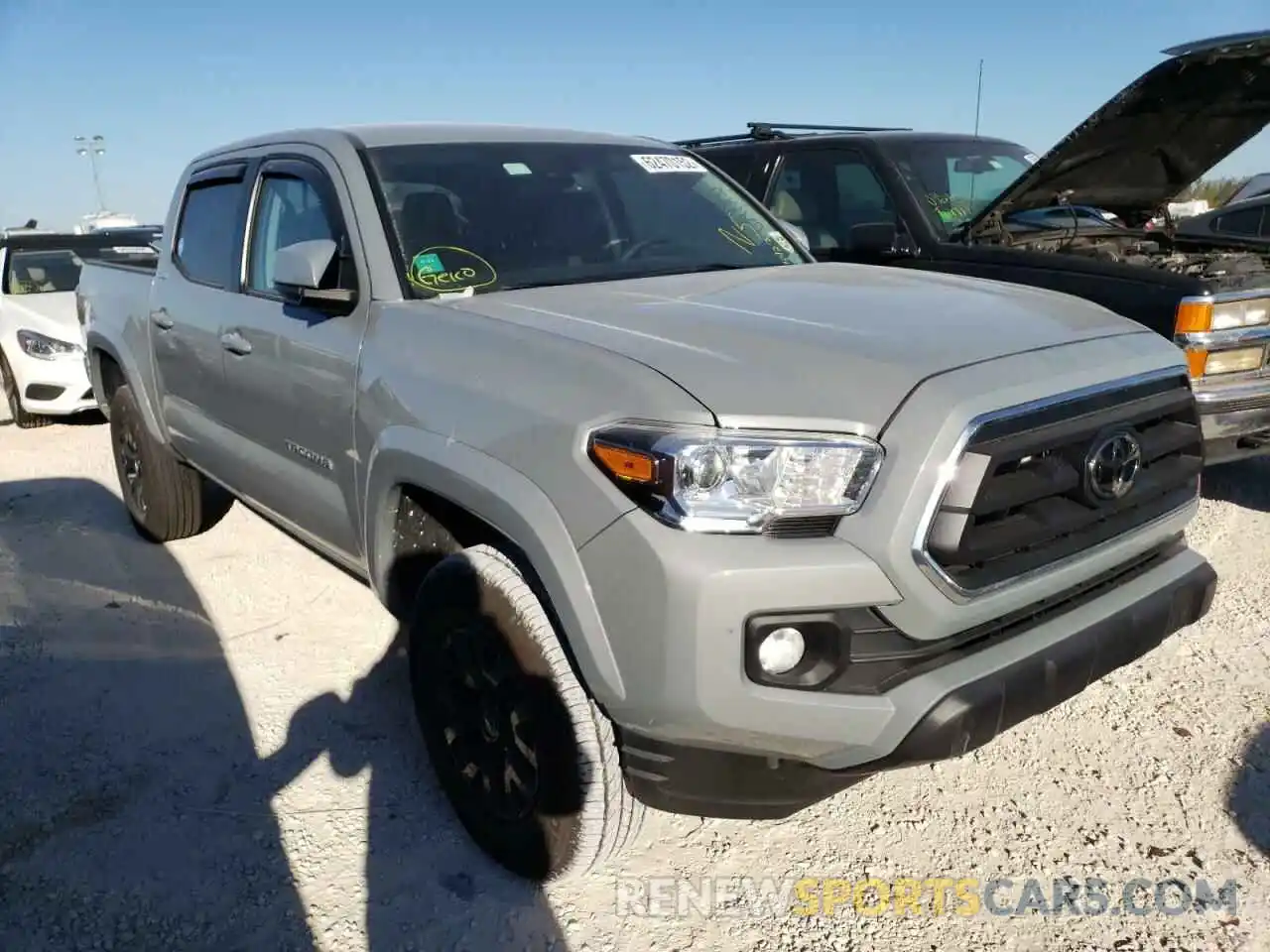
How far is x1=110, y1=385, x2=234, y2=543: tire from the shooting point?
Answer: 4797 mm

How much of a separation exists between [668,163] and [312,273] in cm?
160

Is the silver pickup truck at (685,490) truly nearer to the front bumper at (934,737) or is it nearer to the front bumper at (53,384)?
the front bumper at (934,737)

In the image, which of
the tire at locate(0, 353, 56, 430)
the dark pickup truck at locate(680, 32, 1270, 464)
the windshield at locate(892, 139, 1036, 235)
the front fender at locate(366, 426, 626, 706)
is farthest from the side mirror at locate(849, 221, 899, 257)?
the tire at locate(0, 353, 56, 430)

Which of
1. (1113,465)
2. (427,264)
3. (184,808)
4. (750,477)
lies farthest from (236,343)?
(1113,465)

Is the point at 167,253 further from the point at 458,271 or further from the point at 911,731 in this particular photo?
the point at 911,731

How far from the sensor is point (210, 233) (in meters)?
4.14

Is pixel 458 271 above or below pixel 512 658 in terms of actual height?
above

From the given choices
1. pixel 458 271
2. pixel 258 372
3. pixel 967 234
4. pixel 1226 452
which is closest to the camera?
pixel 458 271

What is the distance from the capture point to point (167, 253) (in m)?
4.51

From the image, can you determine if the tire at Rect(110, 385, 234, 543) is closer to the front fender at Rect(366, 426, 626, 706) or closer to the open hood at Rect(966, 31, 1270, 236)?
the front fender at Rect(366, 426, 626, 706)

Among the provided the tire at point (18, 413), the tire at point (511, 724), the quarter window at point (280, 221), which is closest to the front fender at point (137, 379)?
the quarter window at point (280, 221)

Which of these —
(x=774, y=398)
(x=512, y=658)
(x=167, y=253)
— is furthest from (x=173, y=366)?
(x=774, y=398)

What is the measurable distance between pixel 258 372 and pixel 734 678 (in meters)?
2.22

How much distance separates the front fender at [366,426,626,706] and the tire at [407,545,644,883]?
0.37 ft
